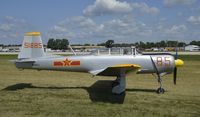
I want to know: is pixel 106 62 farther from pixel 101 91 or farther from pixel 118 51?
pixel 101 91

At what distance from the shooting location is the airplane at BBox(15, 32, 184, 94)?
38.1 ft

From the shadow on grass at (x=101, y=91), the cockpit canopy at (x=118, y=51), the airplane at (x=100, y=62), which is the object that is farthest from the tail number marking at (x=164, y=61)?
the shadow on grass at (x=101, y=91)

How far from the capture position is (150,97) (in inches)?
432

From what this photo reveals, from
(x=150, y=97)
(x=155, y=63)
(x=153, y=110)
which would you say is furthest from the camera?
(x=155, y=63)

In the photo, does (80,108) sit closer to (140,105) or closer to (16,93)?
(140,105)

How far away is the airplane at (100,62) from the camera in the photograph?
1161 centimetres

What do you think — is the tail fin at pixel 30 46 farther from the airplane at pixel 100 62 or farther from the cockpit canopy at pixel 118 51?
the cockpit canopy at pixel 118 51

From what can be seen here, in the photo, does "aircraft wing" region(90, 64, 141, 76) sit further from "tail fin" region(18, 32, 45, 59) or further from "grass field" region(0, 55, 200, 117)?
"tail fin" region(18, 32, 45, 59)

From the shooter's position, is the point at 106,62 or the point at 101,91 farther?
the point at 101,91

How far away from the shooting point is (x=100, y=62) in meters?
12.0

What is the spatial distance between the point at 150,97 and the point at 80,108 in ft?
10.1

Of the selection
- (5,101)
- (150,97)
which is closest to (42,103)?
(5,101)

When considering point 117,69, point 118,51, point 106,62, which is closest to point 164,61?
point 118,51

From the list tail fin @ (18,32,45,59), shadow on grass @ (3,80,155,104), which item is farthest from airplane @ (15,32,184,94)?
shadow on grass @ (3,80,155,104)
